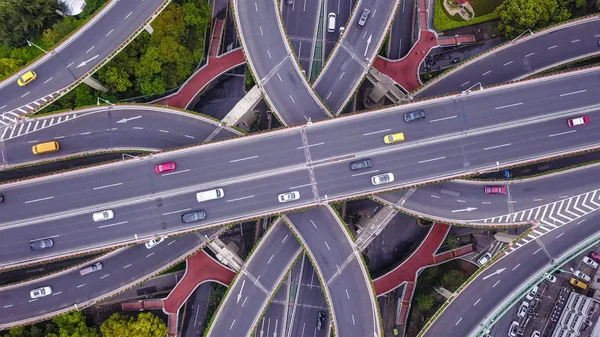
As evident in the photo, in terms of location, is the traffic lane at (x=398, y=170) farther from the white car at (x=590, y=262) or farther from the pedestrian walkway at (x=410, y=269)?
the white car at (x=590, y=262)

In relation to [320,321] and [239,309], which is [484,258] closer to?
[320,321]

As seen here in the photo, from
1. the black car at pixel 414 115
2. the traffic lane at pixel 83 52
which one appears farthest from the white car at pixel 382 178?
the traffic lane at pixel 83 52

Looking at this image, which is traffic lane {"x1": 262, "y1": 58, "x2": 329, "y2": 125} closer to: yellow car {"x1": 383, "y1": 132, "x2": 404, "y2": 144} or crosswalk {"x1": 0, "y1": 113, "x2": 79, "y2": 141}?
yellow car {"x1": 383, "y1": 132, "x2": 404, "y2": 144}

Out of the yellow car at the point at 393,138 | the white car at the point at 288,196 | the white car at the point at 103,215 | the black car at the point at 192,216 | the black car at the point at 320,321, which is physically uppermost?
the yellow car at the point at 393,138

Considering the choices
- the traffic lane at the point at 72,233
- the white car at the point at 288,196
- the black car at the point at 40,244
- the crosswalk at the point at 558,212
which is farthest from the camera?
the crosswalk at the point at 558,212

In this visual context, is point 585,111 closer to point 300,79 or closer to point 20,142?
point 300,79

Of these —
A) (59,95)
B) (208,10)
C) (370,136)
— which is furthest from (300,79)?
(59,95)
